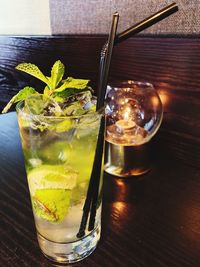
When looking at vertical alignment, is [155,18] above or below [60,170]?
above

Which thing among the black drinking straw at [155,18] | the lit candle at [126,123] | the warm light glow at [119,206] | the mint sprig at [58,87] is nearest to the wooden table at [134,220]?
the warm light glow at [119,206]

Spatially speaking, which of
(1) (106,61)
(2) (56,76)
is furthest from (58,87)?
(1) (106,61)

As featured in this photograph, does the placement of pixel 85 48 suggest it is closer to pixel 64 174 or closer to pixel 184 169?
pixel 184 169

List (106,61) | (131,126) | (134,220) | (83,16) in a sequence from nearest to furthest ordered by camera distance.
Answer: (106,61) < (134,220) < (131,126) < (83,16)

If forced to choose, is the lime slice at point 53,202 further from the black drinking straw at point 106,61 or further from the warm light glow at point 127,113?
the warm light glow at point 127,113

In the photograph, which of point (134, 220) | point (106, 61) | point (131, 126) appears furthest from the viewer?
point (131, 126)

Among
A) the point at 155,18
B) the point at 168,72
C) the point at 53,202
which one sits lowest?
the point at 53,202

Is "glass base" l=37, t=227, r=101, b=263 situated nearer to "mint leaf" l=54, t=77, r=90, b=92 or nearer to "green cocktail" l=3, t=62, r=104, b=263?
"green cocktail" l=3, t=62, r=104, b=263

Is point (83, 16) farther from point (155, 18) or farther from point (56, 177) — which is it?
point (56, 177)
